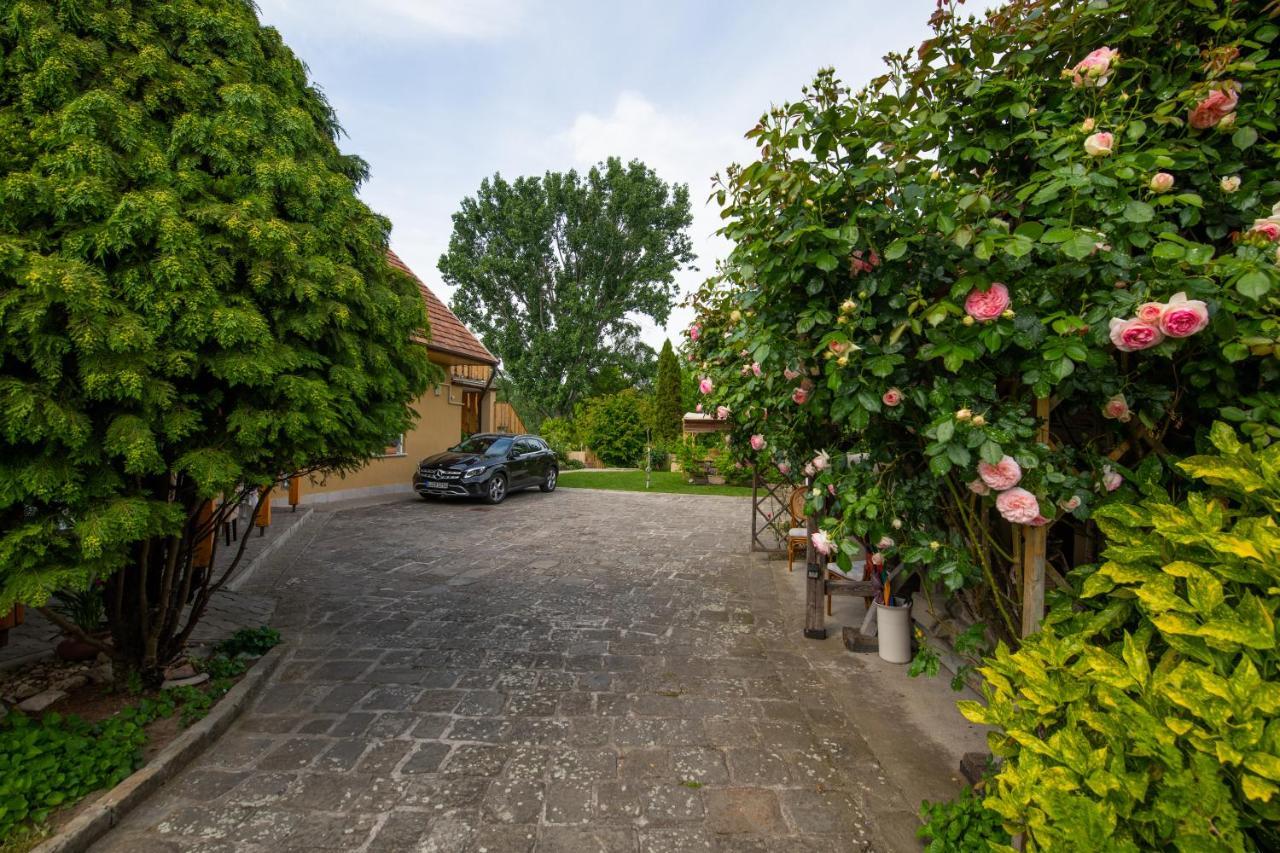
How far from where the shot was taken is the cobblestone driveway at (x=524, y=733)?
246cm

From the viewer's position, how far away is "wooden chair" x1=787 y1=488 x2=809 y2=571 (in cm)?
705

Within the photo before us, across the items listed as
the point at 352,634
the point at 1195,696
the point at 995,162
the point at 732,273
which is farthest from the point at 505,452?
the point at 1195,696

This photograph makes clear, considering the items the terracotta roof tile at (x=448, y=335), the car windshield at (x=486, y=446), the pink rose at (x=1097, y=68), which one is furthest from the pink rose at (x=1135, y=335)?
the car windshield at (x=486, y=446)

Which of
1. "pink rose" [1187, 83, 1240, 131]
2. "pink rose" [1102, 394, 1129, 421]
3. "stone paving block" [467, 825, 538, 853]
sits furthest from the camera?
"stone paving block" [467, 825, 538, 853]

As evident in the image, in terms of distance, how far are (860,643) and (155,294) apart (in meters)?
5.12

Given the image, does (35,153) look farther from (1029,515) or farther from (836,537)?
(1029,515)

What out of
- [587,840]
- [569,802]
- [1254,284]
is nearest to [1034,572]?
[1254,284]

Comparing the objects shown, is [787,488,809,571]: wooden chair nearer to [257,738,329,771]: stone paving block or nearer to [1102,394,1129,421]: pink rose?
[1102,394,1129,421]: pink rose

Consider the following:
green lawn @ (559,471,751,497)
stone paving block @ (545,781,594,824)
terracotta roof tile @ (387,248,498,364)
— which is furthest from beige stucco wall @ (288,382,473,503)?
stone paving block @ (545,781,594,824)

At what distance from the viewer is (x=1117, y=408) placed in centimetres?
202

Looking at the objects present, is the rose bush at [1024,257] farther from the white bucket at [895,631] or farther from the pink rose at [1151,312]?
the white bucket at [895,631]

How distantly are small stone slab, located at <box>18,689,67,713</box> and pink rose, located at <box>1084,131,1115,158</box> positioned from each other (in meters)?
5.57

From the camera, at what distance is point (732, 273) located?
359 centimetres

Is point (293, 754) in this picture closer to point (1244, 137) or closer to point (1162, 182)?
point (1162, 182)
